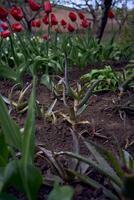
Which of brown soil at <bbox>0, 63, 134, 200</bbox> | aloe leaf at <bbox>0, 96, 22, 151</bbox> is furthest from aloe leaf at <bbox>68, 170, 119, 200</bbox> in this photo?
aloe leaf at <bbox>0, 96, 22, 151</bbox>

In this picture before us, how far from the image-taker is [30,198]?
1.02 m

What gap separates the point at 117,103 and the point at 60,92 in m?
0.39

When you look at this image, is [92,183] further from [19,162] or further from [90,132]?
[90,132]

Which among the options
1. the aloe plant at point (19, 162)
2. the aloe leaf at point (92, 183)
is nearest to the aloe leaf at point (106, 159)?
the aloe leaf at point (92, 183)

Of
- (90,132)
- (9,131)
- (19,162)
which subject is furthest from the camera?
(90,132)

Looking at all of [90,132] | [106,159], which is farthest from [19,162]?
[90,132]

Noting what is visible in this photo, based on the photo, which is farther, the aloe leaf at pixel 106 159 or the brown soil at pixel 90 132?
the brown soil at pixel 90 132

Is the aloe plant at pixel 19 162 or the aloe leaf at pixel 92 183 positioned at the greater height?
the aloe plant at pixel 19 162

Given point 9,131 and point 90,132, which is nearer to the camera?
point 9,131

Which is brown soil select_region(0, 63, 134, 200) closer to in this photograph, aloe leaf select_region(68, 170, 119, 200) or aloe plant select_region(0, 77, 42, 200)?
aloe leaf select_region(68, 170, 119, 200)

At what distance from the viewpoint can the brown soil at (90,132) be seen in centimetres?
118

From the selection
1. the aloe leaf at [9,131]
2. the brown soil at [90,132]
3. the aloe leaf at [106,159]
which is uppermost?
the aloe leaf at [9,131]

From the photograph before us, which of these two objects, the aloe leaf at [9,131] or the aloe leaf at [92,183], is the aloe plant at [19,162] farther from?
the aloe leaf at [92,183]

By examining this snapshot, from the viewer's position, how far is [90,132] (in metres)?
1.64
